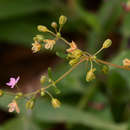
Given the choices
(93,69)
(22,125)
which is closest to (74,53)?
(93,69)

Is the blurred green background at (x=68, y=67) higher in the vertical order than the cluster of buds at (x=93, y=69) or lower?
higher

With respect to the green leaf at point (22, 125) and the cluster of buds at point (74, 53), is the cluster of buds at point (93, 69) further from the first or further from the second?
the green leaf at point (22, 125)

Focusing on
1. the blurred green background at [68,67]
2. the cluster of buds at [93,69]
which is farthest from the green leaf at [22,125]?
the cluster of buds at [93,69]

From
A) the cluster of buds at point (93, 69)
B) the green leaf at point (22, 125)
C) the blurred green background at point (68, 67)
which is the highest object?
Result: the blurred green background at point (68, 67)

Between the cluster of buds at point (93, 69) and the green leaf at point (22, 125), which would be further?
the green leaf at point (22, 125)

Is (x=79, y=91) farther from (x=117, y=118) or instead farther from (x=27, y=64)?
(x=27, y=64)

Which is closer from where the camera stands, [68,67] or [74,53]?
[74,53]

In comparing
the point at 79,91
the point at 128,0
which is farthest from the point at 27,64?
the point at 128,0

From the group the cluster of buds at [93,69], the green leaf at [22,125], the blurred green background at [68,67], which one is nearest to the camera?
the cluster of buds at [93,69]

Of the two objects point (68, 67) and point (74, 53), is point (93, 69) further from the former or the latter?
point (68, 67)

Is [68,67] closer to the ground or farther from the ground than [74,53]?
farther from the ground
